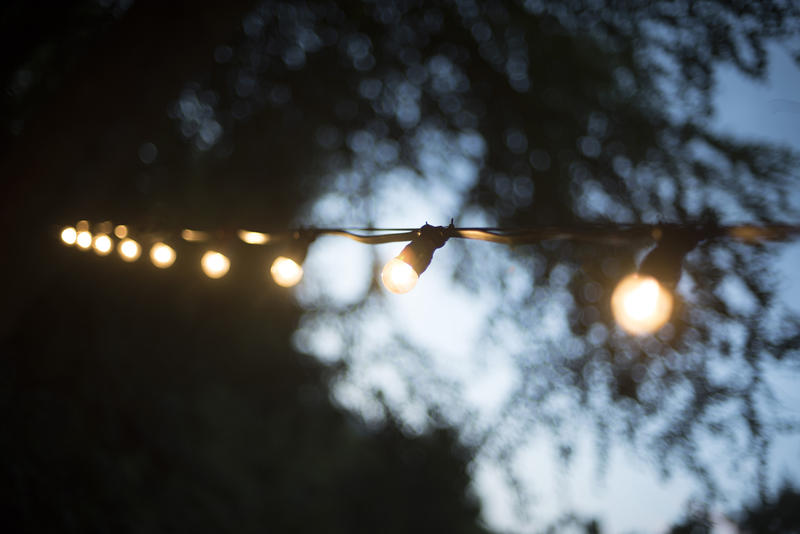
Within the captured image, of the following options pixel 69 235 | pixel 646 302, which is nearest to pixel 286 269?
pixel 646 302

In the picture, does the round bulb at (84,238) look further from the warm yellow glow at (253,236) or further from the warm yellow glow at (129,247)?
the warm yellow glow at (253,236)

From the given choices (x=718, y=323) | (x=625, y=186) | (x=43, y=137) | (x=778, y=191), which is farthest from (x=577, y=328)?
(x=43, y=137)

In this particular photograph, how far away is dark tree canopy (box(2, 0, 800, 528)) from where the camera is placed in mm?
4391

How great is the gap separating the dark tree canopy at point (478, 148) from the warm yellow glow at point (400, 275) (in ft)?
8.50

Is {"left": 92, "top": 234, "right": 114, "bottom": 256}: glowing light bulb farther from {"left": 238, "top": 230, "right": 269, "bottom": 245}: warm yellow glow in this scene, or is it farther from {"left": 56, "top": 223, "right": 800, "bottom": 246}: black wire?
{"left": 56, "top": 223, "right": 800, "bottom": 246}: black wire

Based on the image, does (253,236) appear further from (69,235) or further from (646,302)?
(69,235)

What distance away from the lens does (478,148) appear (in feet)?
21.2

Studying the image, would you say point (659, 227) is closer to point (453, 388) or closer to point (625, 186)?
point (625, 186)

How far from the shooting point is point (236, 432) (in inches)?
442

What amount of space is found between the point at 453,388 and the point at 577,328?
1.92m

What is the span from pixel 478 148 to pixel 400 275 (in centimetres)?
453

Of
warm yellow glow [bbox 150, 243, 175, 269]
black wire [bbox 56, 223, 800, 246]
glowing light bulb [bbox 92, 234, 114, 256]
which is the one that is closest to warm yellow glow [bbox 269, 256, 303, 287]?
black wire [bbox 56, 223, 800, 246]

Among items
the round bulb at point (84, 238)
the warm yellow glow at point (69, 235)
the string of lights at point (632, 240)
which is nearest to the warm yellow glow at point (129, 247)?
the round bulb at point (84, 238)

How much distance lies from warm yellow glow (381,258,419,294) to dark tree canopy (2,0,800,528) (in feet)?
8.50
